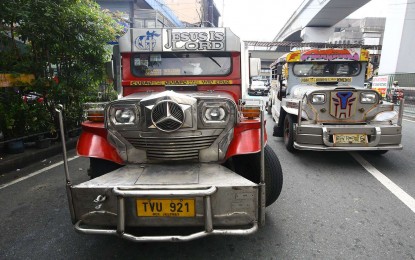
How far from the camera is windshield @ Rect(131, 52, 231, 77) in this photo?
3.95m

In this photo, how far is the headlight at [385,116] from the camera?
202 inches

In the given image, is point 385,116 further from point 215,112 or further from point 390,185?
point 215,112

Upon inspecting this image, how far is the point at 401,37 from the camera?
19.0 metres

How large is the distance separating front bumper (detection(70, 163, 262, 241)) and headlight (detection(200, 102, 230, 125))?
0.59m

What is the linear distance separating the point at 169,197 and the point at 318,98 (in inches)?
158

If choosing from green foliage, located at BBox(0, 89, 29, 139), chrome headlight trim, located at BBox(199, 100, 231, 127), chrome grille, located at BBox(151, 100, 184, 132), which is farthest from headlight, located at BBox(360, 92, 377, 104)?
green foliage, located at BBox(0, 89, 29, 139)

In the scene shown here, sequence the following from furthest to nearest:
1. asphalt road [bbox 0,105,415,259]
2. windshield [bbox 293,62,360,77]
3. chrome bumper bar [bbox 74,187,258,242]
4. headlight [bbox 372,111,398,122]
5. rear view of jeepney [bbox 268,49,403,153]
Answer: windshield [bbox 293,62,360,77], headlight [bbox 372,111,398,122], rear view of jeepney [bbox 268,49,403,153], asphalt road [bbox 0,105,415,259], chrome bumper bar [bbox 74,187,258,242]

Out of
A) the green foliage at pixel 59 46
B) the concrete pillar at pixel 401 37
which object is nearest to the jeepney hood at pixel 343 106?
Answer: the green foliage at pixel 59 46

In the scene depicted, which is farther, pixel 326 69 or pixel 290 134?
pixel 326 69

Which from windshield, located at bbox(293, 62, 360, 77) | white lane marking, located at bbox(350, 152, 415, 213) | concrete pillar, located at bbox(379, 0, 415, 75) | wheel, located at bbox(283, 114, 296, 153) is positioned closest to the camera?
white lane marking, located at bbox(350, 152, 415, 213)

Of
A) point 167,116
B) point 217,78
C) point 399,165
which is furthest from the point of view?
point 399,165

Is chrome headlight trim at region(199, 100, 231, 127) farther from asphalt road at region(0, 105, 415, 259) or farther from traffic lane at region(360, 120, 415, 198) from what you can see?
traffic lane at region(360, 120, 415, 198)

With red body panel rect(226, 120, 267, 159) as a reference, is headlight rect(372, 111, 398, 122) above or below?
below

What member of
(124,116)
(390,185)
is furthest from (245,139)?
(390,185)
